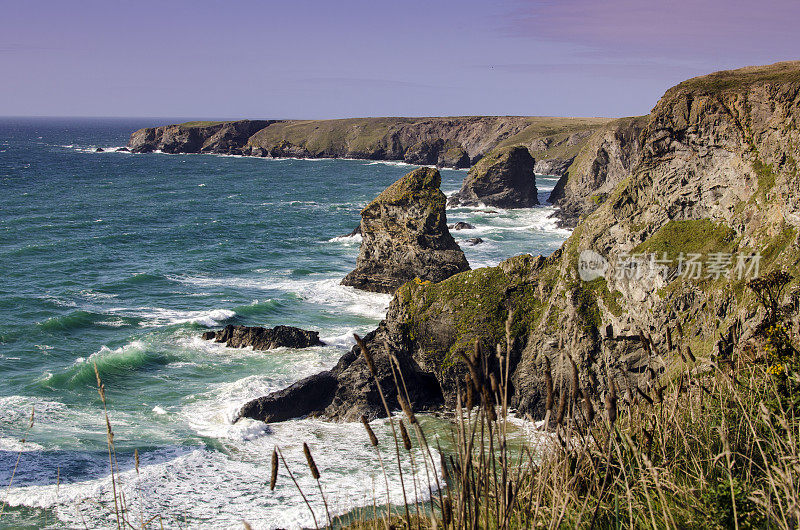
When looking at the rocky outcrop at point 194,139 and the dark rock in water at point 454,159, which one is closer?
the dark rock in water at point 454,159

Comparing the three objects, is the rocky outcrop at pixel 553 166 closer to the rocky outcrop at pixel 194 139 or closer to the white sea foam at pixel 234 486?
the rocky outcrop at pixel 194 139

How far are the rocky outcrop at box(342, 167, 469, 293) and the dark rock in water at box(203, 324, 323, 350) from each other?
31.8 ft

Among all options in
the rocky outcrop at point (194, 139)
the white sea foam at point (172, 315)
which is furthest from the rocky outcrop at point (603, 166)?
the rocky outcrop at point (194, 139)

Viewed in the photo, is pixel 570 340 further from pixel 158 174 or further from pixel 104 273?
pixel 158 174

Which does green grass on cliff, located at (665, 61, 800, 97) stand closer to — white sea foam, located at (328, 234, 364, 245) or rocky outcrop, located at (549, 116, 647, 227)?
white sea foam, located at (328, 234, 364, 245)

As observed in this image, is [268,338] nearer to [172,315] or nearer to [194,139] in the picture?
[172,315]

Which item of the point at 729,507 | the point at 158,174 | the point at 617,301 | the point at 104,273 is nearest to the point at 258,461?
the point at 617,301

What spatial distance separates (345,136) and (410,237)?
473ft

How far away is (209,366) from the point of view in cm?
2853

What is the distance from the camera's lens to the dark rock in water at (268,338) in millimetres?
30000

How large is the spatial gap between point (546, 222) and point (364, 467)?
54.7 meters

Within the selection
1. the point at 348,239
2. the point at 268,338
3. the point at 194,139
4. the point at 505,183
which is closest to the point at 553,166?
the point at 505,183

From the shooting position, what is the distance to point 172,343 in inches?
1240

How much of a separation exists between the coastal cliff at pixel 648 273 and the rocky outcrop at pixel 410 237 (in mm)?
13398
